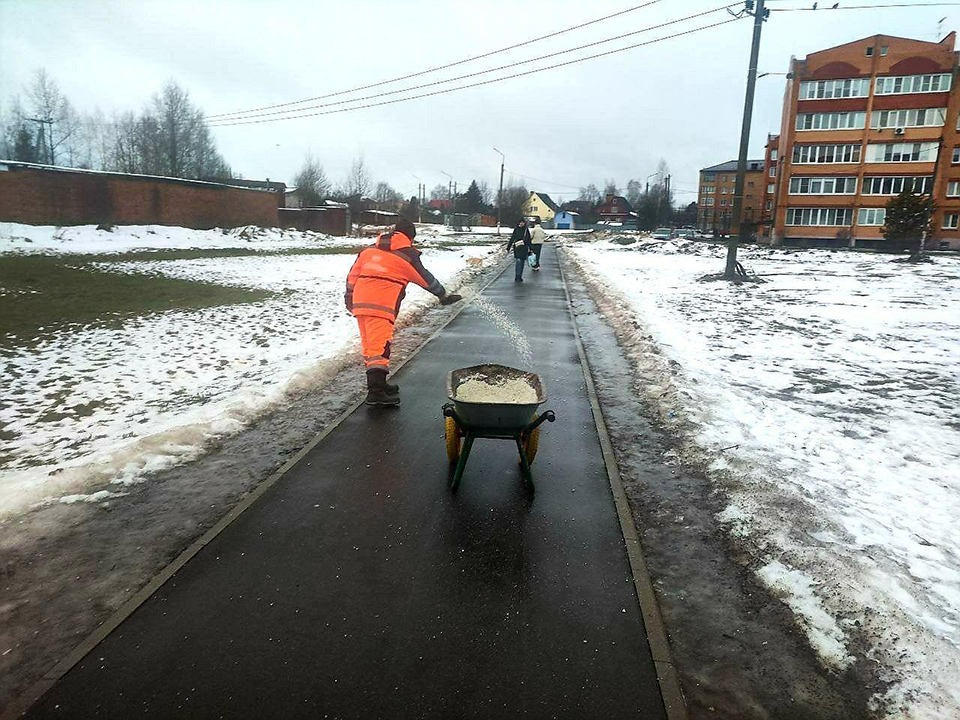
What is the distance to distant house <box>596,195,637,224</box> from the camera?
417 ft

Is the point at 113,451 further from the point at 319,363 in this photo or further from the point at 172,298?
the point at 172,298

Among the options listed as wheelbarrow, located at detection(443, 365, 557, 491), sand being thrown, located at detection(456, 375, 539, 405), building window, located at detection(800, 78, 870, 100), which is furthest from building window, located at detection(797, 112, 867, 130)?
wheelbarrow, located at detection(443, 365, 557, 491)

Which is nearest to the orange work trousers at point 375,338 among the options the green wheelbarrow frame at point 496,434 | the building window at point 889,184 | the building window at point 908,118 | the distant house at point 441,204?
the green wheelbarrow frame at point 496,434

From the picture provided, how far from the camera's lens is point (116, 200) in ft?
123

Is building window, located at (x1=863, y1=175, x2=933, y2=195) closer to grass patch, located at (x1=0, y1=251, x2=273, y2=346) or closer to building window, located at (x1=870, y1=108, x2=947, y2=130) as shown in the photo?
building window, located at (x1=870, y1=108, x2=947, y2=130)

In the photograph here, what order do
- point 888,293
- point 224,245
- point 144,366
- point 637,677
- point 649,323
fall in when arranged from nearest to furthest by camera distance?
point 637,677, point 144,366, point 649,323, point 888,293, point 224,245

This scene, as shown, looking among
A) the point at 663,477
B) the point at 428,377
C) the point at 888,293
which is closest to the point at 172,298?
the point at 428,377

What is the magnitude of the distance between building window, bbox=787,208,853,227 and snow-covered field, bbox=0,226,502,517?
51.7m

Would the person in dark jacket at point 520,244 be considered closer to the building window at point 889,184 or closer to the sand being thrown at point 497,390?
the sand being thrown at point 497,390

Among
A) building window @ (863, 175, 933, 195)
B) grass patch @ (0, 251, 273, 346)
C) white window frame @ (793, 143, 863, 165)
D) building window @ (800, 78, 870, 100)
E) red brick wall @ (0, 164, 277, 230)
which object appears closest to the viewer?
grass patch @ (0, 251, 273, 346)

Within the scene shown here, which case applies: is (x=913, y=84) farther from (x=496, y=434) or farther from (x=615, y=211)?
(x=615, y=211)

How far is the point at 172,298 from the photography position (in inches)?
562

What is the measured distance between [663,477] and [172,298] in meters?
12.9

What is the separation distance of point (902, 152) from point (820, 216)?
800 cm
